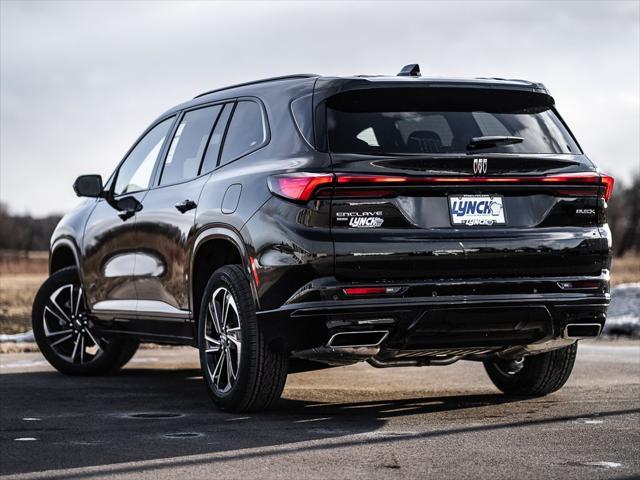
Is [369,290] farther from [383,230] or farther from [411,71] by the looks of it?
[411,71]

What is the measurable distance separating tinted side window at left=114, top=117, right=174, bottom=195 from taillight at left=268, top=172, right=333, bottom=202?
7.45 ft

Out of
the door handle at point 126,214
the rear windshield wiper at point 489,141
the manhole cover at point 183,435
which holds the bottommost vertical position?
the manhole cover at point 183,435

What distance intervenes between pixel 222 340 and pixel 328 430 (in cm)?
113

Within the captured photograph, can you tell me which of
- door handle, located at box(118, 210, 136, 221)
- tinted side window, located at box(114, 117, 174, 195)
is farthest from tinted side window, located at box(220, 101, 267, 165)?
door handle, located at box(118, 210, 136, 221)

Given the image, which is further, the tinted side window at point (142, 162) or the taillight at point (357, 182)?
the tinted side window at point (142, 162)

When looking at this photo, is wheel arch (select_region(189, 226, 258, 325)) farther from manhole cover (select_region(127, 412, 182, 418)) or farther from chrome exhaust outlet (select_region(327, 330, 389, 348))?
manhole cover (select_region(127, 412, 182, 418))

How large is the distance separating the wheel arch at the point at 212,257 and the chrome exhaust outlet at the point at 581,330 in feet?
5.90

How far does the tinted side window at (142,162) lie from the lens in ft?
29.5

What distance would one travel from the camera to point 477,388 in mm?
9188

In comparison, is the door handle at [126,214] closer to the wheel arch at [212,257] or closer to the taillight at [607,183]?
the wheel arch at [212,257]

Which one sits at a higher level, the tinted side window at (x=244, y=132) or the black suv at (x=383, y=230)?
the tinted side window at (x=244, y=132)

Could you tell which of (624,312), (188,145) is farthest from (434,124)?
(624,312)

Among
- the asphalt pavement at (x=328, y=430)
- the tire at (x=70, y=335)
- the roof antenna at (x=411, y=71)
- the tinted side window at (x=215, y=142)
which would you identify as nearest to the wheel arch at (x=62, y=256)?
the tire at (x=70, y=335)

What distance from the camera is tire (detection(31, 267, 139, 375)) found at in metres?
10.1
